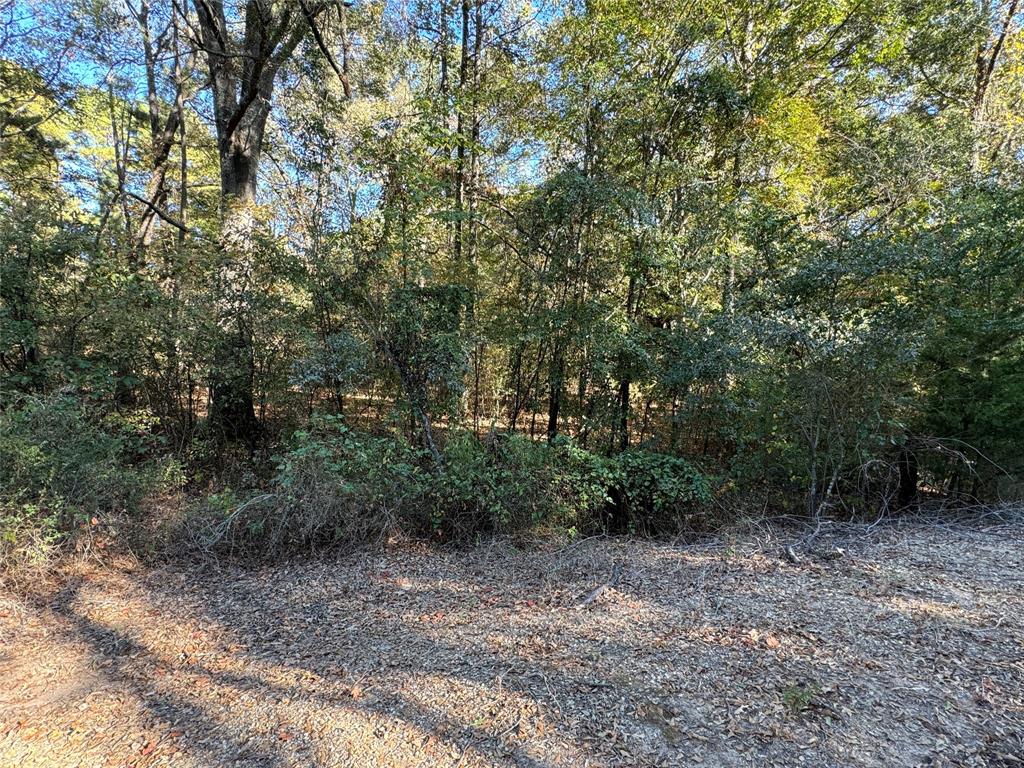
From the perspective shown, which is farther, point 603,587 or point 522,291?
point 522,291

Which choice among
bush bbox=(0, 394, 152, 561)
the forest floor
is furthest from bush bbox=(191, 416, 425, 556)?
bush bbox=(0, 394, 152, 561)

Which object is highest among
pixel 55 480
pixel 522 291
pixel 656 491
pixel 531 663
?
pixel 522 291

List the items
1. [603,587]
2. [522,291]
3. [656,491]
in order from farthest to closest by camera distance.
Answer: [522,291]
[656,491]
[603,587]

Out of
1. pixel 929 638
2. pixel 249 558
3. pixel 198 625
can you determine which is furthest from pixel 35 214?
pixel 929 638

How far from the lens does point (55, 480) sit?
3.46 meters

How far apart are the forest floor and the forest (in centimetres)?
84

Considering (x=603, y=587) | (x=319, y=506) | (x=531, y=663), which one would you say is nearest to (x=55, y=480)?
(x=319, y=506)

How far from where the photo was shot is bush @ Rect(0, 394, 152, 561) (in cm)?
316

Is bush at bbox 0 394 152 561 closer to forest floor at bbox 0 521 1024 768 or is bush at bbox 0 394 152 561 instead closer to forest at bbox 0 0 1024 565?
forest at bbox 0 0 1024 565

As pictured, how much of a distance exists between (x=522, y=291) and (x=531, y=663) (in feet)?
15.8

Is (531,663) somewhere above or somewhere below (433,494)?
below

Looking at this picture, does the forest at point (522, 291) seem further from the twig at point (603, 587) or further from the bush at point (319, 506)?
A: the twig at point (603, 587)

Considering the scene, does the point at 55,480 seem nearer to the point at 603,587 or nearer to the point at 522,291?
the point at 603,587

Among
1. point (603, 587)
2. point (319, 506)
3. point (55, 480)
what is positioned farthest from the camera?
point (319, 506)
